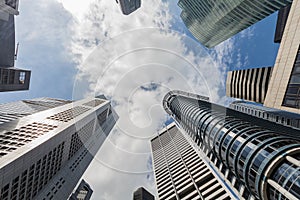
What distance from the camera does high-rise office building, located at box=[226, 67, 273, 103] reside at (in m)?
53.0

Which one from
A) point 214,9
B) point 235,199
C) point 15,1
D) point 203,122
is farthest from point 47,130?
point 214,9

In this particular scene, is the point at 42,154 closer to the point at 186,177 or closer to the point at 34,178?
the point at 34,178

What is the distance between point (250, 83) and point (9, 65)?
7742 centimetres

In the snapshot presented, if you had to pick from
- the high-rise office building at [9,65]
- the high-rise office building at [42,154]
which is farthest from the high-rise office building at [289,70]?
the high-rise office building at [9,65]

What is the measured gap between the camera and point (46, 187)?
60.8 meters

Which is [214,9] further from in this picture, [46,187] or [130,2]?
[46,187]

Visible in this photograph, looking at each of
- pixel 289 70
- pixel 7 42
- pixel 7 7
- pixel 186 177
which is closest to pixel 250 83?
pixel 289 70

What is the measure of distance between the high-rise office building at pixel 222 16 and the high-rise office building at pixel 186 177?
229 feet

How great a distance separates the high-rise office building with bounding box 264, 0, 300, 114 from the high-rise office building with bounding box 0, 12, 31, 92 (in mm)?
59166

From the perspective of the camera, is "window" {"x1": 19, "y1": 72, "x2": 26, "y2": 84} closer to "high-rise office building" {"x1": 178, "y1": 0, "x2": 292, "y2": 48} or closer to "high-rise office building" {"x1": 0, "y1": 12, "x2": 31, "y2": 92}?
"high-rise office building" {"x1": 0, "y1": 12, "x2": 31, "y2": 92}

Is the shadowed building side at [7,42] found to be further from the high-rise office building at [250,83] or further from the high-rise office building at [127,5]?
the high-rise office building at [127,5]

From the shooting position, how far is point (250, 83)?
58.2 m

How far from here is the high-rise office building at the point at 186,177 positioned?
191 ft

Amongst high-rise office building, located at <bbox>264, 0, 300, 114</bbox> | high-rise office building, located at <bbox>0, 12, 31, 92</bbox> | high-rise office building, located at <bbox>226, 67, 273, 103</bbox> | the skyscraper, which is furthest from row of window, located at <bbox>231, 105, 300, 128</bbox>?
the skyscraper
